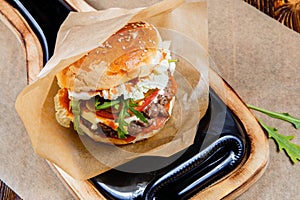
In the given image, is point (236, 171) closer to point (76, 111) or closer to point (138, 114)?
point (138, 114)

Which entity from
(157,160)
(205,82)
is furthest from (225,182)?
(205,82)

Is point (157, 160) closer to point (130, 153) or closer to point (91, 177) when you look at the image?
point (130, 153)

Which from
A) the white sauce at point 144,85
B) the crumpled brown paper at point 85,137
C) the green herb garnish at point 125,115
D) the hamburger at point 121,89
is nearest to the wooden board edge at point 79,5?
the crumpled brown paper at point 85,137

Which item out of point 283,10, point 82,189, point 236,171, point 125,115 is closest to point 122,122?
point 125,115

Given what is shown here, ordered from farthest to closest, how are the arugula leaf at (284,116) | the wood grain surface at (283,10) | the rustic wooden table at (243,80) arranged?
the wood grain surface at (283,10)
the arugula leaf at (284,116)
the rustic wooden table at (243,80)

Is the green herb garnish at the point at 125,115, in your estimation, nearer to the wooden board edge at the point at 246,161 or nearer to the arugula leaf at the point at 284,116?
the wooden board edge at the point at 246,161
